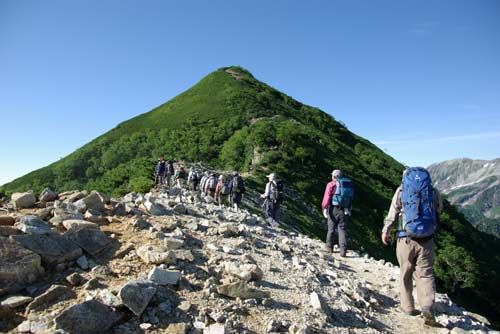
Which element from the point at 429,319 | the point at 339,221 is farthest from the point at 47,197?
the point at 429,319

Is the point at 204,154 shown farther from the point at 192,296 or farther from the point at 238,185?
the point at 192,296

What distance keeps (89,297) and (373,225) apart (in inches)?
1458

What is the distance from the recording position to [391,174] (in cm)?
6350

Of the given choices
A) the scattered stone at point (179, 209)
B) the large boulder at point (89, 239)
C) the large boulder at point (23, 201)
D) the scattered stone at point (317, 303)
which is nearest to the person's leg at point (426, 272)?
the scattered stone at point (317, 303)

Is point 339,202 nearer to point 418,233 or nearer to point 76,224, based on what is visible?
point 418,233

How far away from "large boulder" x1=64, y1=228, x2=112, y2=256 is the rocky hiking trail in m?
0.02

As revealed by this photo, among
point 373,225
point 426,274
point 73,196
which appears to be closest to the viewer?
point 426,274

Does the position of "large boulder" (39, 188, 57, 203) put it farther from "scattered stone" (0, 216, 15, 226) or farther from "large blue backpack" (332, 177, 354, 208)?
"large blue backpack" (332, 177, 354, 208)

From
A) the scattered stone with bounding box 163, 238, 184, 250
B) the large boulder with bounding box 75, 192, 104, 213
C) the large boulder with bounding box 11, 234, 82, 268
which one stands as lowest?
the scattered stone with bounding box 163, 238, 184, 250

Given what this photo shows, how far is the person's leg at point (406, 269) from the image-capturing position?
5.19 m

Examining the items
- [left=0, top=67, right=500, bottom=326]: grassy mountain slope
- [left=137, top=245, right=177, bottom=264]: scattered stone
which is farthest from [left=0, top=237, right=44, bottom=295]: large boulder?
[left=0, top=67, right=500, bottom=326]: grassy mountain slope

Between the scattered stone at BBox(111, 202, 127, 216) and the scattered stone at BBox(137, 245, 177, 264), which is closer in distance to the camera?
the scattered stone at BBox(137, 245, 177, 264)

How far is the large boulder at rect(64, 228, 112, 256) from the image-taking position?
204 inches

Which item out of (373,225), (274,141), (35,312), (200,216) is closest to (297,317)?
(35,312)
